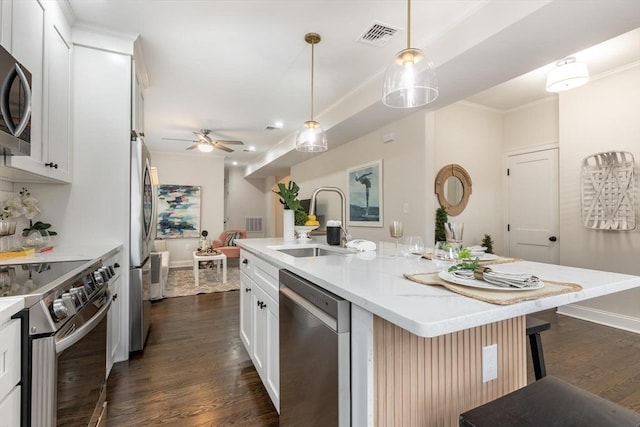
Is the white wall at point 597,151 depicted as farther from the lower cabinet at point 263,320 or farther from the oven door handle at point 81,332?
the oven door handle at point 81,332

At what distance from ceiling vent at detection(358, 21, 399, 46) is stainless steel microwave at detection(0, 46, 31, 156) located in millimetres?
2233

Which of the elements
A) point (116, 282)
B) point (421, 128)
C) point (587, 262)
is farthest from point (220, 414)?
point (587, 262)

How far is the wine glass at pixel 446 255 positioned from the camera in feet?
4.55

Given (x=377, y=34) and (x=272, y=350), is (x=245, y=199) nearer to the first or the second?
(x=377, y=34)

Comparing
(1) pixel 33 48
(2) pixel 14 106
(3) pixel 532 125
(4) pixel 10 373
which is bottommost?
(4) pixel 10 373

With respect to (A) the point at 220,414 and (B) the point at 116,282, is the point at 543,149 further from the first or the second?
(B) the point at 116,282

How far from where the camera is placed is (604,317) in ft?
10.9

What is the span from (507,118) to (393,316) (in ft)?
16.0

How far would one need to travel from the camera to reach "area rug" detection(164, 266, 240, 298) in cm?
461

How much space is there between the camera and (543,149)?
4086 millimetres

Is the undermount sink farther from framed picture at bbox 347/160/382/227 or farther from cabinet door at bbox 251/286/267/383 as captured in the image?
framed picture at bbox 347/160/382/227

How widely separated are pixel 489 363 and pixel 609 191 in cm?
336

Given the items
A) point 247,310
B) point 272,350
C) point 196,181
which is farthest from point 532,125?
point 196,181

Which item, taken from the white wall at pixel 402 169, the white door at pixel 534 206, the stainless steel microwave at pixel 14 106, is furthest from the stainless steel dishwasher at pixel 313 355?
the white door at pixel 534 206
